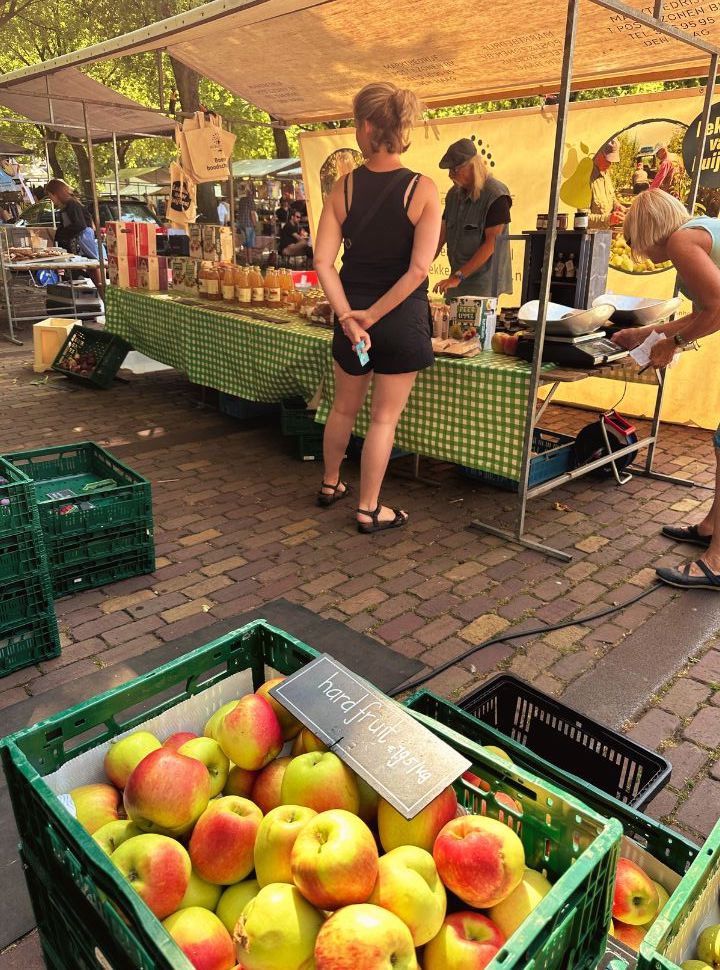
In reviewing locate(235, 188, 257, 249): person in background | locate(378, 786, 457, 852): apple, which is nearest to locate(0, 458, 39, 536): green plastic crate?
locate(378, 786, 457, 852): apple

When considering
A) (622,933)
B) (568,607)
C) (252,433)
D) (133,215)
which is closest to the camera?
(622,933)

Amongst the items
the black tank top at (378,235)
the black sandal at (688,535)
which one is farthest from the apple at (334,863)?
the black sandal at (688,535)

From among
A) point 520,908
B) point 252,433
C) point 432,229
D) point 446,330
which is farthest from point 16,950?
point 252,433

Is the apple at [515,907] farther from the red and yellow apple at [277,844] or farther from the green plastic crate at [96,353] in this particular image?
the green plastic crate at [96,353]

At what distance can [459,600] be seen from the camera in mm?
3834

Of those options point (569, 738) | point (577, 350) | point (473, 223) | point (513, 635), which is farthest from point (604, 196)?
point (569, 738)

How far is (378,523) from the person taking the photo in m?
4.61

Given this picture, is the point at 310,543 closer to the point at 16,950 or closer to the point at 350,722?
the point at 16,950

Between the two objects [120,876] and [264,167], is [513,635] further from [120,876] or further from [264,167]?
[264,167]

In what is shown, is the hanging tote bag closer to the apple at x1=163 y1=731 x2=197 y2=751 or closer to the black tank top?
the black tank top

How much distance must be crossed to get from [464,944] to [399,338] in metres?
3.40

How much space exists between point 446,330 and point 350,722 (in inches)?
148

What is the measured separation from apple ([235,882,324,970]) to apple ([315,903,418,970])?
49 millimetres

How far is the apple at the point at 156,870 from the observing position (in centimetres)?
123
